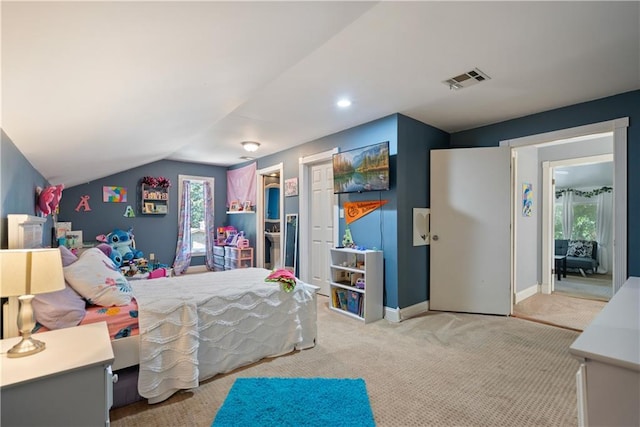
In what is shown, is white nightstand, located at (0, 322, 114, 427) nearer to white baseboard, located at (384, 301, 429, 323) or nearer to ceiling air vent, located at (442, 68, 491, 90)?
white baseboard, located at (384, 301, 429, 323)

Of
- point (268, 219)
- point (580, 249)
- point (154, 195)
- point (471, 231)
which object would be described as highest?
point (154, 195)

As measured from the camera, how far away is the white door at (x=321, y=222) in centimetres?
446

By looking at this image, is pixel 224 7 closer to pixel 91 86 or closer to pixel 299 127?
pixel 91 86

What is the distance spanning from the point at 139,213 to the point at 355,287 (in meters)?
4.53

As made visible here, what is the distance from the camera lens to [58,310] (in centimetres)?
166

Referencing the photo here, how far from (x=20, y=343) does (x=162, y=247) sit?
502 cm

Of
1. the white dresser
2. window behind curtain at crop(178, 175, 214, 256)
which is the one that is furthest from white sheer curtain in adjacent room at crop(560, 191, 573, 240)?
window behind curtain at crop(178, 175, 214, 256)

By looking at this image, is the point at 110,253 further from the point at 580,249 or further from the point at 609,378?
the point at 580,249

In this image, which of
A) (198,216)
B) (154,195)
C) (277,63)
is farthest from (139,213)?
(277,63)

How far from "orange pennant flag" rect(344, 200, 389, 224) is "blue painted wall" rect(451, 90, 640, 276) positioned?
1.80 meters

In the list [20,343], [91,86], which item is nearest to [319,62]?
[91,86]

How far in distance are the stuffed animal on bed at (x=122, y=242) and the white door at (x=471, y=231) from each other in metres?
4.64

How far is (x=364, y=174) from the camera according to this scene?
360 cm

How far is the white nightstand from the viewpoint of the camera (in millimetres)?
1062
